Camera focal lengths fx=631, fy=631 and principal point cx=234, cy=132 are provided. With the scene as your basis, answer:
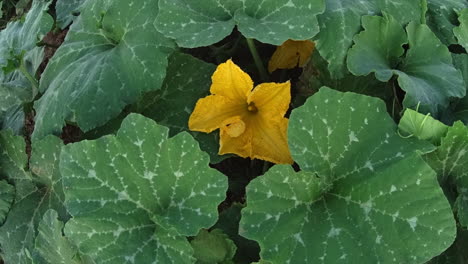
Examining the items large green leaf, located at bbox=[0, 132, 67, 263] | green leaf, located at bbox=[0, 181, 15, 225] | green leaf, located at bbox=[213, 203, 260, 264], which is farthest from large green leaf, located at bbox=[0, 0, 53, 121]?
green leaf, located at bbox=[213, 203, 260, 264]

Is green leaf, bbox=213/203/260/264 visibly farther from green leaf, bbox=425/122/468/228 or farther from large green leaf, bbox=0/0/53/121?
large green leaf, bbox=0/0/53/121

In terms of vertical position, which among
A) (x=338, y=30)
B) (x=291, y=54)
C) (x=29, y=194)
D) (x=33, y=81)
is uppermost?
(x=338, y=30)

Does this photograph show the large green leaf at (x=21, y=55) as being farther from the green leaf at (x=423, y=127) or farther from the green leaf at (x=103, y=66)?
the green leaf at (x=423, y=127)

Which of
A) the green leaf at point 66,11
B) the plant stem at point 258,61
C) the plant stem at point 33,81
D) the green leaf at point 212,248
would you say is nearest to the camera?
the green leaf at point 212,248

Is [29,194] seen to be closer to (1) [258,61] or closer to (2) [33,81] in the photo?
(2) [33,81]

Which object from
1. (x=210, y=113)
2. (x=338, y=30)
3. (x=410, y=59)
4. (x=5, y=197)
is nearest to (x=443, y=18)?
(x=410, y=59)

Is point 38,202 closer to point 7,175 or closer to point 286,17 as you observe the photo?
point 7,175

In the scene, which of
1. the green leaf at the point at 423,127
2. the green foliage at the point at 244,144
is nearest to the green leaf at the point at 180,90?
the green foliage at the point at 244,144
